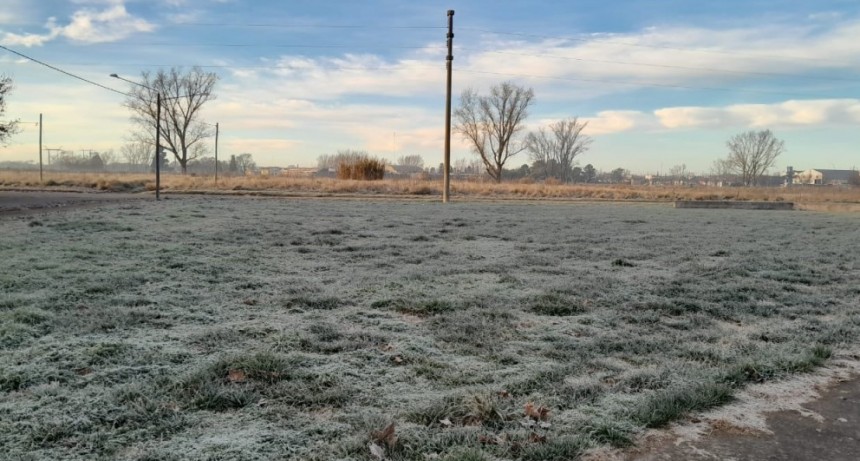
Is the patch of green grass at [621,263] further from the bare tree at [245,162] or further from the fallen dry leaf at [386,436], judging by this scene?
the bare tree at [245,162]

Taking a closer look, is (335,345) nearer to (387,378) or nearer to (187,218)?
(387,378)

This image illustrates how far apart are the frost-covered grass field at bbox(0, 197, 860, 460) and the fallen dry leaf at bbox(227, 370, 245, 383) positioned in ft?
0.04

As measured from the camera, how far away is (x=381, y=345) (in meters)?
3.75

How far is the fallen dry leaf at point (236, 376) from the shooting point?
118 inches

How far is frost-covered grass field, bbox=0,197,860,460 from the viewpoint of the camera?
2439mm

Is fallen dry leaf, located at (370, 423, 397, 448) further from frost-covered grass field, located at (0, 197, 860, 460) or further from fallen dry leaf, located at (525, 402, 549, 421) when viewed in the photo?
fallen dry leaf, located at (525, 402, 549, 421)

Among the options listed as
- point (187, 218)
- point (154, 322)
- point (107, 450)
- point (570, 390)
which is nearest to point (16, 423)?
point (107, 450)

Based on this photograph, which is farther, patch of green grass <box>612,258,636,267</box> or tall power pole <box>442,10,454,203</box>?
tall power pole <box>442,10,454,203</box>

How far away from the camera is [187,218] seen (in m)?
13.2

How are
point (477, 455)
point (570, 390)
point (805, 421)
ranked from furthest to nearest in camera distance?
1. point (570, 390)
2. point (805, 421)
3. point (477, 455)

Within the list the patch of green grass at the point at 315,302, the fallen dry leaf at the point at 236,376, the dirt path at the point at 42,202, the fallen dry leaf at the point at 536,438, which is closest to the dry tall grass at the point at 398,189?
the dirt path at the point at 42,202

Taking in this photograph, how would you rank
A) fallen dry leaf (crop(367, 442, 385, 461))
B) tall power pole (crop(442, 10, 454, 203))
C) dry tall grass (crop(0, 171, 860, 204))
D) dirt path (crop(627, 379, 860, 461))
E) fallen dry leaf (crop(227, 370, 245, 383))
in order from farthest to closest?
dry tall grass (crop(0, 171, 860, 204)), tall power pole (crop(442, 10, 454, 203)), fallen dry leaf (crop(227, 370, 245, 383)), dirt path (crop(627, 379, 860, 461)), fallen dry leaf (crop(367, 442, 385, 461))

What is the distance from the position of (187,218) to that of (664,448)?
42.3 feet

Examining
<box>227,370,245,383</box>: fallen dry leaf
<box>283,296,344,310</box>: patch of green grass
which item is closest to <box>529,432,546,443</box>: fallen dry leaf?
<box>227,370,245,383</box>: fallen dry leaf
